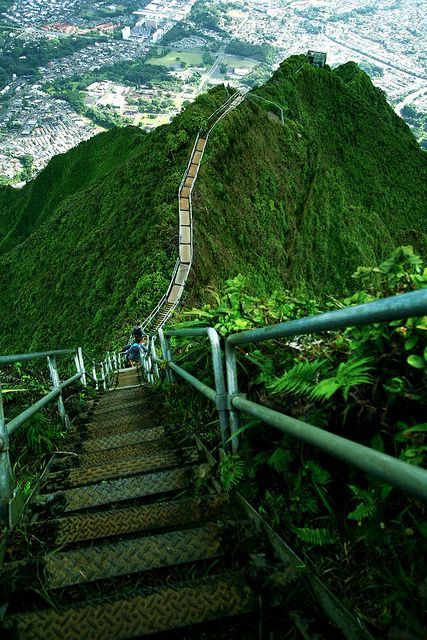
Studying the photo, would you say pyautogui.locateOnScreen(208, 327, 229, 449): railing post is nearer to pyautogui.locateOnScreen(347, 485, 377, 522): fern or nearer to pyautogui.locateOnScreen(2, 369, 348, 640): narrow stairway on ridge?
pyautogui.locateOnScreen(2, 369, 348, 640): narrow stairway on ridge

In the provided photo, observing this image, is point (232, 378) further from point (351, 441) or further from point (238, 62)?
point (238, 62)

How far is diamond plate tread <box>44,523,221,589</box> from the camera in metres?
2.24

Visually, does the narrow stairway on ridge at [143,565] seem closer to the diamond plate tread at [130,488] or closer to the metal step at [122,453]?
the diamond plate tread at [130,488]

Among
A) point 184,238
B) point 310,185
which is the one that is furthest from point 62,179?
point 184,238

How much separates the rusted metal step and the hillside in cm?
1644

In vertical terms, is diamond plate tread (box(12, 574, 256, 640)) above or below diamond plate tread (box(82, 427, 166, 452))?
above

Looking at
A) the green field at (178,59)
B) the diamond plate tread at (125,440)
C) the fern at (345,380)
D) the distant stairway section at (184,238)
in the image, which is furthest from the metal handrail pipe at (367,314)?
the green field at (178,59)

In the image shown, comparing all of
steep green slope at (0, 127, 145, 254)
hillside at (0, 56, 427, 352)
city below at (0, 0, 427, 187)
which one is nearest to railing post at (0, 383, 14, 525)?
hillside at (0, 56, 427, 352)

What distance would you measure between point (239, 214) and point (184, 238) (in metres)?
5.96

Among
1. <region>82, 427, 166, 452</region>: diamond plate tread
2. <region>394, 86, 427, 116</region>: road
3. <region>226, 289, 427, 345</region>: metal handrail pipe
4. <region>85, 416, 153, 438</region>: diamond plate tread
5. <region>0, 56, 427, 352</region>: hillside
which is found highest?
<region>394, 86, 427, 116</region>: road

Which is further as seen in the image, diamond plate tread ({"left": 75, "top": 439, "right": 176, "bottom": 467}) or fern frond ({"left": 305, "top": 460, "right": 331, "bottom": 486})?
diamond plate tread ({"left": 75, "top": 439, "right": 176, "bottom": 467})

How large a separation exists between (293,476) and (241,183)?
30956 mm

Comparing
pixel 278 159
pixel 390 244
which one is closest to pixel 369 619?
pixel 278 159

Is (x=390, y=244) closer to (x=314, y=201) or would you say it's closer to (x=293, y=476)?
(x=314, y=201)
